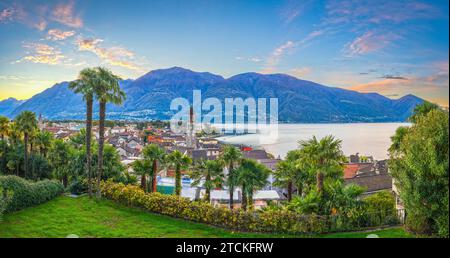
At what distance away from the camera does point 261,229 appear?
969 cm

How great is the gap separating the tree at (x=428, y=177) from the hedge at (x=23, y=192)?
11.9m

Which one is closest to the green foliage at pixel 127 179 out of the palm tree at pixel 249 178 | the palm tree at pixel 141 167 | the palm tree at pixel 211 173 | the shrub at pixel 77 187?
the palm tree at pixel 141 167

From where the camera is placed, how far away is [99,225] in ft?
31.4

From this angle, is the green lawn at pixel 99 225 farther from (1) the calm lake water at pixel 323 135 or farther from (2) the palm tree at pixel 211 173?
(1) the calm lake water at pixel 323 135

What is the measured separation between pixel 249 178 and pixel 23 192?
9.58 m

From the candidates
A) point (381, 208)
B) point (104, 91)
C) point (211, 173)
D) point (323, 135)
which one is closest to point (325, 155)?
point (381, 208)

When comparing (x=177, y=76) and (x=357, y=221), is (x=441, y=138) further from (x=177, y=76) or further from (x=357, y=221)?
(x=177, y=76)

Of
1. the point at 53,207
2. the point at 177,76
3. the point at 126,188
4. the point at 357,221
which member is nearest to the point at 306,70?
the point at 357,221

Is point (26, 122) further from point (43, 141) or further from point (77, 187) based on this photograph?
point (77, 187)

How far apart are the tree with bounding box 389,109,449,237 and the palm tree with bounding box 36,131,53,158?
79.6 feet

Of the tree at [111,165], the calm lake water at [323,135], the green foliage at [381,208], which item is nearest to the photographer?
the green foliage at [381,208]

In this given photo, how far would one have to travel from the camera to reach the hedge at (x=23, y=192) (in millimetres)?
10441
